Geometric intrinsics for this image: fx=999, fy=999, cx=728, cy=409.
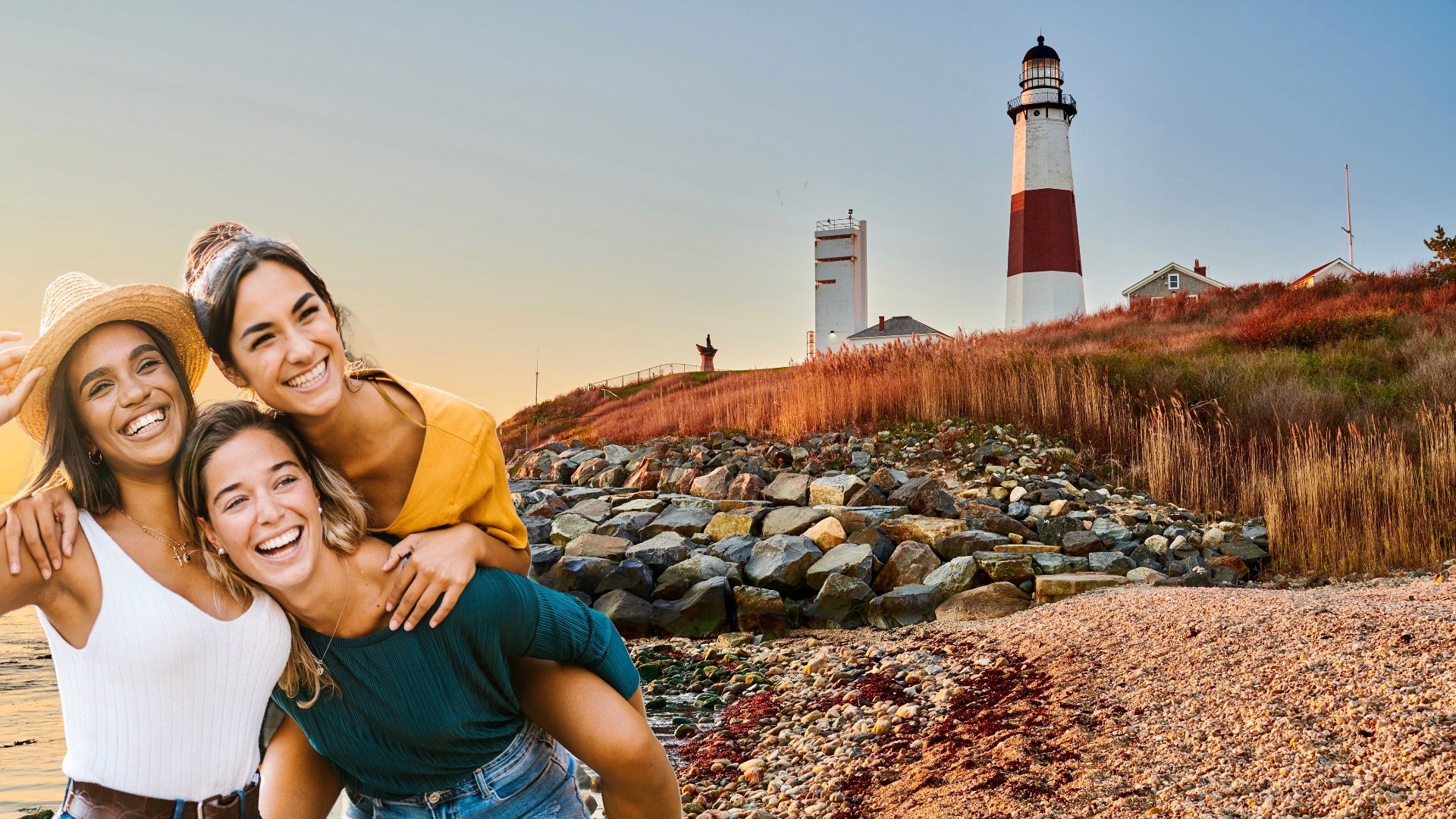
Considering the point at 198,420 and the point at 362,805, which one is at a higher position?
the point at 198,420

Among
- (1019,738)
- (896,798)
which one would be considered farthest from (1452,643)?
(896,798)

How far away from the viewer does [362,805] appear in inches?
93.4

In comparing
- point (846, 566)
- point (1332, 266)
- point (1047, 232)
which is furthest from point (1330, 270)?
point (846, 566)

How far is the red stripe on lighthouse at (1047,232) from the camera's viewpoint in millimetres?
28031

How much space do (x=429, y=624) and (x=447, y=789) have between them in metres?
0.44

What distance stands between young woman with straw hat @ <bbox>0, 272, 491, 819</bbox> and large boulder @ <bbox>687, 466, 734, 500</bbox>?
29.4 feet

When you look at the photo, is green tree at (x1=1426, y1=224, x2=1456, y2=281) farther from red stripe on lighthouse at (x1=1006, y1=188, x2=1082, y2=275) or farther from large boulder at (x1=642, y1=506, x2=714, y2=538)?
large boulder at (x1=642, y1=506, x2=714, y2=538)

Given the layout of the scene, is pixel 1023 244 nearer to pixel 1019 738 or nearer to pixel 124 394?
pixel 1019 738

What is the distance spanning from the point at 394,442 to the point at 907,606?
535cm

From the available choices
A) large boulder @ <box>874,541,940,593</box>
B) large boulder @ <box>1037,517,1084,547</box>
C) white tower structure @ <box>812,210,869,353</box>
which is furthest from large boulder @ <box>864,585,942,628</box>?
white tower structure @ <box>812,210,869,353</box>

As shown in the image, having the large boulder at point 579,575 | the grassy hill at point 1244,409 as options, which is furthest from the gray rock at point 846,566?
the grassy hill at point 1244,409

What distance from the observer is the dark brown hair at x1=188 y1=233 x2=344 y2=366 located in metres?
2.12

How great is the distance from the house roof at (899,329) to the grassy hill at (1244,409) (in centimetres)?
1652

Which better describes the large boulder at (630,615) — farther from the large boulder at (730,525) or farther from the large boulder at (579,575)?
the large boulder at (730,525)
